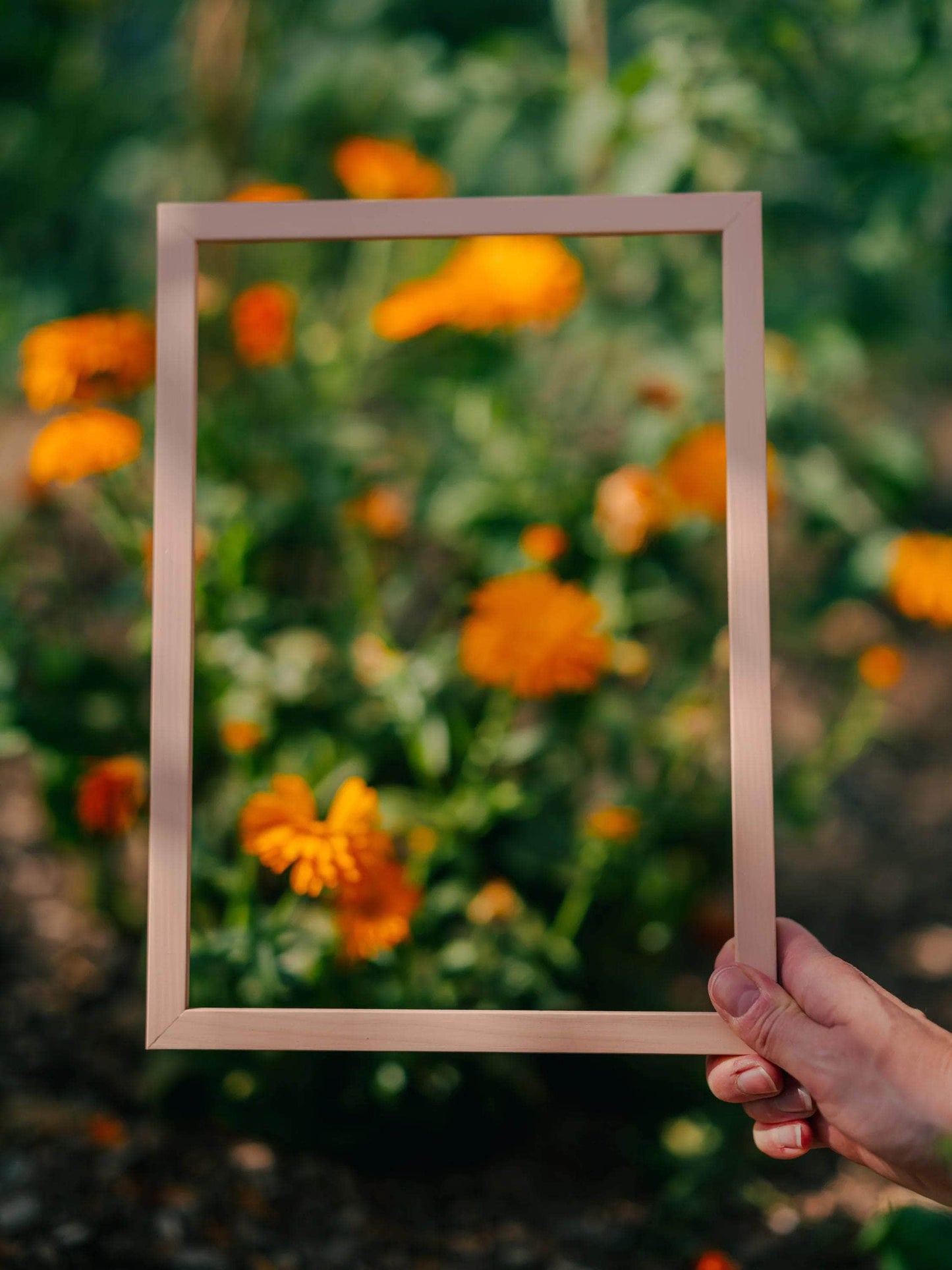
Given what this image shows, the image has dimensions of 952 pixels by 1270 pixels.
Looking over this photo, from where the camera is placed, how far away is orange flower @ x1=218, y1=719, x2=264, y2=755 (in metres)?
0.87

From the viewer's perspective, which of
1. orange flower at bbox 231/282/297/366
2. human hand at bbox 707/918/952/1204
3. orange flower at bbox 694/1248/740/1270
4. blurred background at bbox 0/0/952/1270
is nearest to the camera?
human hand at bbox 707/918/952/1204

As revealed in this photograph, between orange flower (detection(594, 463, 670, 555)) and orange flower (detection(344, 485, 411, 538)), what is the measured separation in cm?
22

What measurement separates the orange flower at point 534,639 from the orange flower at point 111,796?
0.33m

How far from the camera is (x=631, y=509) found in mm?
887

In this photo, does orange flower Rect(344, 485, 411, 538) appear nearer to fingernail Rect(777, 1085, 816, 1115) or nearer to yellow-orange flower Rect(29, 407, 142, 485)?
yellow-orange flower Rect(29, 407, 142, 485)

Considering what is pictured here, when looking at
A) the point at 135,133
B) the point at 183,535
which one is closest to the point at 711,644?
the point at 183,535

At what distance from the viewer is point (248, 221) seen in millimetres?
742

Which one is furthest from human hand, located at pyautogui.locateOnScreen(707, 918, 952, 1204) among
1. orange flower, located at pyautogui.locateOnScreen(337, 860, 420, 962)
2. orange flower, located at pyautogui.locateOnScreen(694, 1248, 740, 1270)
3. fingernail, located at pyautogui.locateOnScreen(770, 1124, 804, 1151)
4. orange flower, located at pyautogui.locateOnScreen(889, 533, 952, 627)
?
orange flower, located at pyautogui.locateOnScreen(889, 533, 952, 627)

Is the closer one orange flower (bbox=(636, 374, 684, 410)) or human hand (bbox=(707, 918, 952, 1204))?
human hand (bbox=(707, 918, 952, 1204))

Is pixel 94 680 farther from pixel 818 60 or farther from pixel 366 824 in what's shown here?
pixel 818 60

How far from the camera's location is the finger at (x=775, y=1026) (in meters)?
0.67

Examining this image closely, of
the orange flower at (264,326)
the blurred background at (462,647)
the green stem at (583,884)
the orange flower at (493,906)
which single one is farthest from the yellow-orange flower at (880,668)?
the orange flower at (264,326)

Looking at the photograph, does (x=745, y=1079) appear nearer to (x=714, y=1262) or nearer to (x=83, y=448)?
(x=714, y=1262)

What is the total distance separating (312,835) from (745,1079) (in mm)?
380
